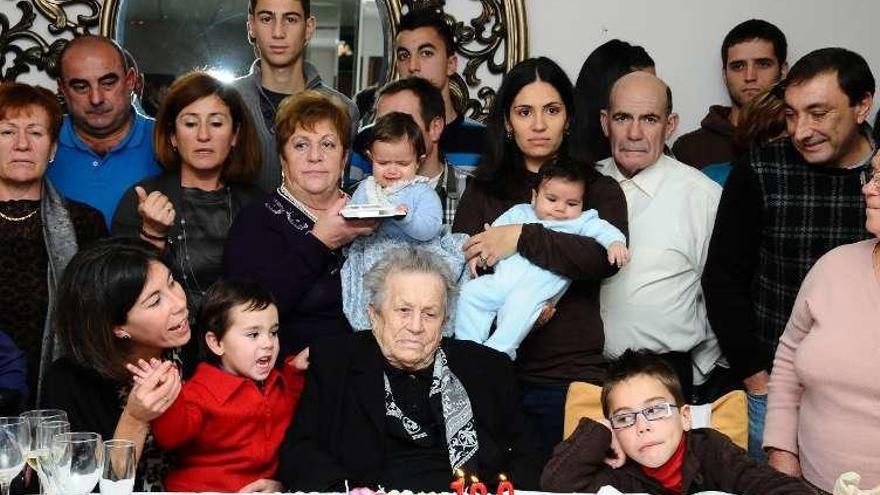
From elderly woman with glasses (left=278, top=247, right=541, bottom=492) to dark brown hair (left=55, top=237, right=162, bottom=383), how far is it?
0.43 metres

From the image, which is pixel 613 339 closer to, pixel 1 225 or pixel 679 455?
pixel 679 455

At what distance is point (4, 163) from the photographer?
3.03m

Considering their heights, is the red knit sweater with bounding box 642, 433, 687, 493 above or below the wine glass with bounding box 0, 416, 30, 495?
below

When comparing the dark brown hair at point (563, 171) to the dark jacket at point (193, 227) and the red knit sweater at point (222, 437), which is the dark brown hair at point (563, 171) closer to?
the dark jacket at point (193, 227)

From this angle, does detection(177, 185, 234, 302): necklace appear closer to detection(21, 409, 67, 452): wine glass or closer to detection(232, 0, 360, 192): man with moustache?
detection(232, 0, 360, 192): man with moustache

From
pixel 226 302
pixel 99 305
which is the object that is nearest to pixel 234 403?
pixel 226 302

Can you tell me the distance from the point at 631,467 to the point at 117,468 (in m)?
1.08

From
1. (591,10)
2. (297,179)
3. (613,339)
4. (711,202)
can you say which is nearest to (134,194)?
(297,179)

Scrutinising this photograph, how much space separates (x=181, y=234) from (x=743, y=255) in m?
1.46

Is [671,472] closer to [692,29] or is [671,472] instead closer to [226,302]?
[226,302]

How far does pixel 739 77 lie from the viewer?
4.18 metres

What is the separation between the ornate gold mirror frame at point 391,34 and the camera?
4211 millimetres

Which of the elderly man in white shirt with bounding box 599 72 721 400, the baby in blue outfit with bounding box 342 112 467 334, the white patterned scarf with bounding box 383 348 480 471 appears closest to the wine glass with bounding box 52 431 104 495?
the white patterned scarf with bounding box 383 348 480 471

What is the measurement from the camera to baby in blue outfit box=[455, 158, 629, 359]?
9.82 ft
